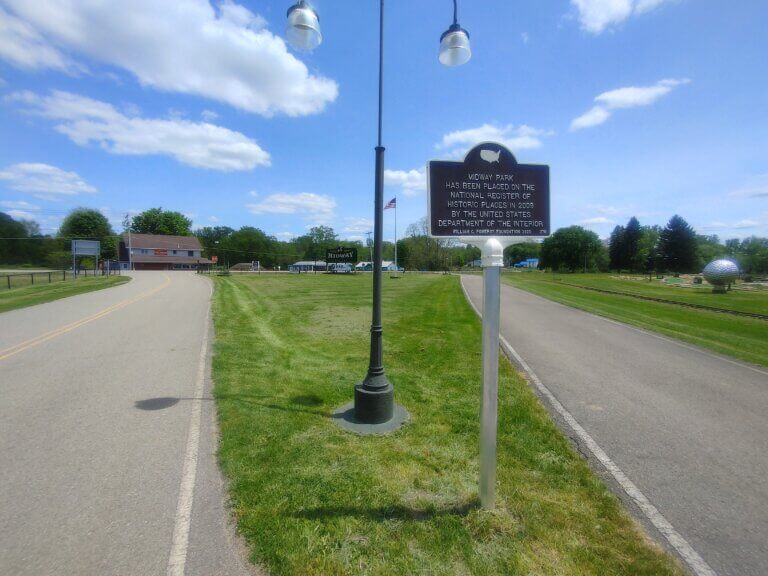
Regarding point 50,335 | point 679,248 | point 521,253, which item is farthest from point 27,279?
point 521,253

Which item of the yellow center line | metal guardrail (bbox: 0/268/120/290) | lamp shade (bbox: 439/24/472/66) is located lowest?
the yellow center line

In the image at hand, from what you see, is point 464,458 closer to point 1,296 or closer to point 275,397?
point 275,397

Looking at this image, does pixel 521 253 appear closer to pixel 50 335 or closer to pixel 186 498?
pixel 50 335

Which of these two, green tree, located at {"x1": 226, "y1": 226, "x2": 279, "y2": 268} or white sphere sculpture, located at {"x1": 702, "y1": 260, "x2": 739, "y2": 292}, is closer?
white sphere sculpture, located at {"x1": 702, "y1": 260, "x2": 739, "y2": 292}

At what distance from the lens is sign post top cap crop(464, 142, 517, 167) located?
137 inches

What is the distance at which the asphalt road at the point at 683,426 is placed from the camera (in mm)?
3340

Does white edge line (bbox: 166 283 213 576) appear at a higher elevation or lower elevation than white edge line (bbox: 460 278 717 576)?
higher

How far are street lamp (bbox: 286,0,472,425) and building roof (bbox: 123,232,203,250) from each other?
295 ft

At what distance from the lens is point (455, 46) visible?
181 inches

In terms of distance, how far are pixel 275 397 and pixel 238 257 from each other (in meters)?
121

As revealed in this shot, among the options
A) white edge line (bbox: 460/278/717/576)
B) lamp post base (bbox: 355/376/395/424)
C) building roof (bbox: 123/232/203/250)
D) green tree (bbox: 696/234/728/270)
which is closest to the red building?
building roof (bbox: 123/232/203/250)

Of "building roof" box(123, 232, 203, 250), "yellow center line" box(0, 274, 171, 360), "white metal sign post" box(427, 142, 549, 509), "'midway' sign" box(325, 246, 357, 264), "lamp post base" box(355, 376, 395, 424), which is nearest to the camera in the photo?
"white metal sign post" box(427, 142, 549, 509)

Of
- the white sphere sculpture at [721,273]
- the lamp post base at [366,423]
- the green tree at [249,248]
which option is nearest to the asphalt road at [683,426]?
the lamp post base at [366,423]

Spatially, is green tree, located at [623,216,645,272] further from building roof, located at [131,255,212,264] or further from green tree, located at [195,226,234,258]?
green tree, located at [195,226,234,258]
